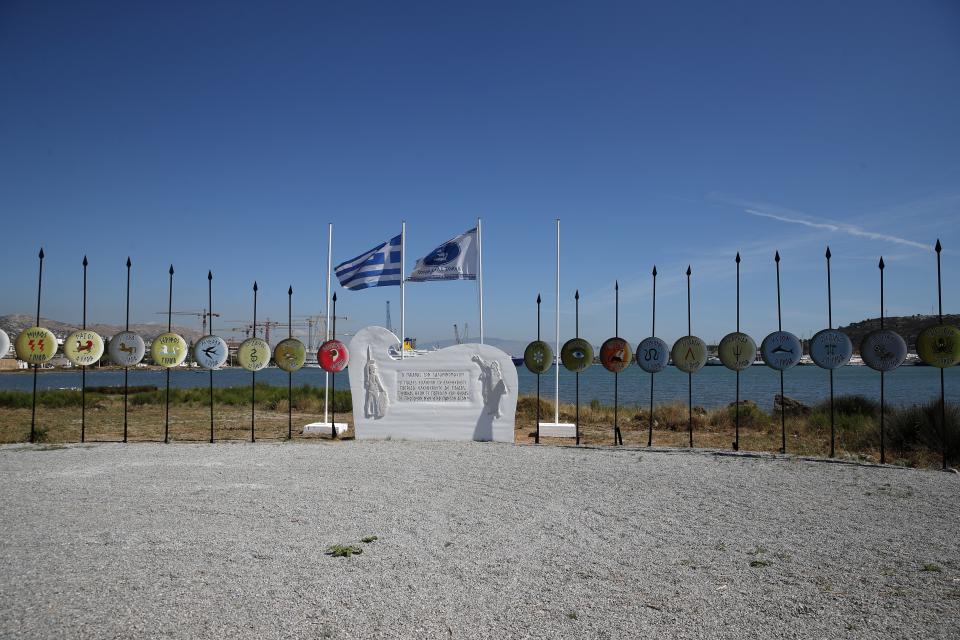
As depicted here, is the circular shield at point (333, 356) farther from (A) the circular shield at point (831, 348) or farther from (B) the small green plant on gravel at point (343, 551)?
(A) the circular shield at point (831, 348)

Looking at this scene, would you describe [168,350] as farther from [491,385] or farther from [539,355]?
[539,355]

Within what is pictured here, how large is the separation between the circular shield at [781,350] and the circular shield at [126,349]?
574 inches

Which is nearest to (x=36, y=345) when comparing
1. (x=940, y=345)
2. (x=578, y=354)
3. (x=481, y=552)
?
(x=578, y=354)

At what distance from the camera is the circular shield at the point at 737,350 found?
48.5ft

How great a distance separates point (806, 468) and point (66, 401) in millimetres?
27956

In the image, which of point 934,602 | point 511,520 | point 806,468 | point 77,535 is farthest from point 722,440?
point 77,535

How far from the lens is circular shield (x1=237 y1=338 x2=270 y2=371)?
1670 centimetres

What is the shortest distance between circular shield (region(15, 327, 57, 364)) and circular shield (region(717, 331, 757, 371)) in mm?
15635

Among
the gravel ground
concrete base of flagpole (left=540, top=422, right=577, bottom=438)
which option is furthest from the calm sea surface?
the gravel ground

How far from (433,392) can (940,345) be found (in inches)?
423

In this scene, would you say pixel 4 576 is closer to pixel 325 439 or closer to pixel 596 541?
pixel 596 541

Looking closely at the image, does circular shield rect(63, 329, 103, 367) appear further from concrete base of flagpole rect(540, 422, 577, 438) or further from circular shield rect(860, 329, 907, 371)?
circular shield rect(860, 329, 907, 371)

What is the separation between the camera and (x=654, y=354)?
15539mm

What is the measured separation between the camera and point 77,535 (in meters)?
7.66
